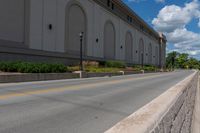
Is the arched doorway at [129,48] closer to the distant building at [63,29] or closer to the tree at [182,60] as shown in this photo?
the distant building at [63,29]

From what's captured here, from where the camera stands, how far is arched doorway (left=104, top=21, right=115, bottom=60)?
50703 millimetres

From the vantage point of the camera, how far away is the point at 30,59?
28562mm

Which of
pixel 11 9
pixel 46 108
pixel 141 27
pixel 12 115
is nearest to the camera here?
pixel 12 115

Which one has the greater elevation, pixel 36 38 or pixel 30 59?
pixel 36 38

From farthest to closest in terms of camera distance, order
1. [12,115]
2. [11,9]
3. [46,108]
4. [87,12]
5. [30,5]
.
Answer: [87,12] → [30,5] → [11,9] → [46,108] → [12,115]

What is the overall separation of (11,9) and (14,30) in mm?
2148

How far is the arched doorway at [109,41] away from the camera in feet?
166

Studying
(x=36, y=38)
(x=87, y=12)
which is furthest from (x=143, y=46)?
(x=36, y=38)

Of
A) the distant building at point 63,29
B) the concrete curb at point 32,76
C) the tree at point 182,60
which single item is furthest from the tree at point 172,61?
the concrete curb at point 32,76

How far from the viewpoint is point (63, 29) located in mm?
34844

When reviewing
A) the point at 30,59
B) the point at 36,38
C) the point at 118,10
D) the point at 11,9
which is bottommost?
the point at 30,59

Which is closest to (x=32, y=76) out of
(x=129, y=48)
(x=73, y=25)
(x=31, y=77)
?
(x=31, y=77)

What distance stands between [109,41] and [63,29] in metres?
19.1

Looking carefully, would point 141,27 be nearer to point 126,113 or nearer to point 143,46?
point 143,46
